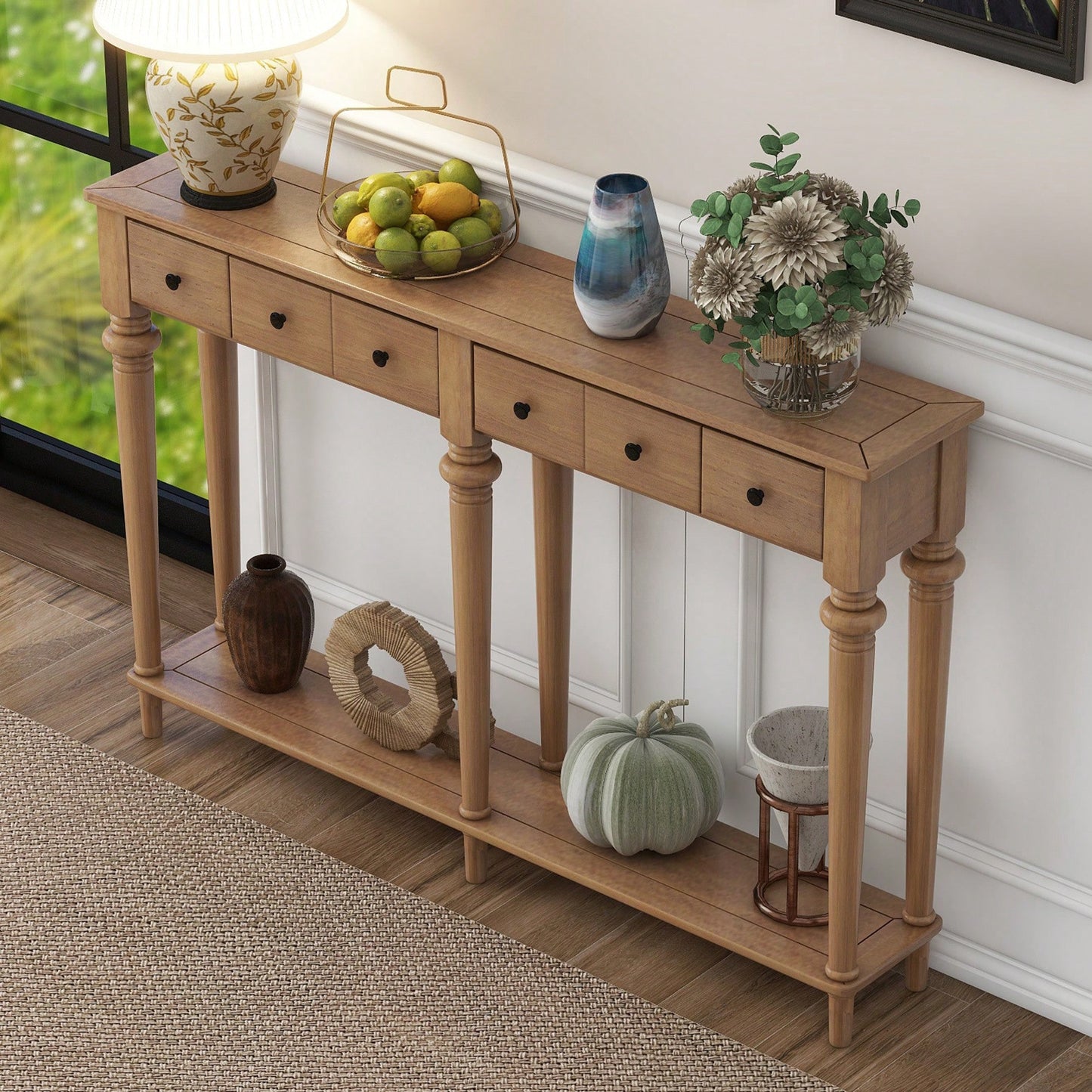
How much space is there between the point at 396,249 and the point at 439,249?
6 centimetres

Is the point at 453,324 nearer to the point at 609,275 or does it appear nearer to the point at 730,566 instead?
the point at 609,275

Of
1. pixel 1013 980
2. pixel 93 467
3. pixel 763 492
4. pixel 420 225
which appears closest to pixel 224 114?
pixel 420 225

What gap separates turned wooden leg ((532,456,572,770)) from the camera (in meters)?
2.80

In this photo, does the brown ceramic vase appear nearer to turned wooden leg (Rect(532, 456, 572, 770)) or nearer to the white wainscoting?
the white wainscoting

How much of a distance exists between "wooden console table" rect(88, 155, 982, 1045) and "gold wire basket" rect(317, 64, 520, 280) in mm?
20

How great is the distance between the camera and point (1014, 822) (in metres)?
2.61

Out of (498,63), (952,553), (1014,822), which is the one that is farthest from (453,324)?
(1014,822)

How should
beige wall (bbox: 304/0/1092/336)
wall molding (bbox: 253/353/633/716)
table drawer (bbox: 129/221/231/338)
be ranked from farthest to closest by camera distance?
wall molding (bbox: 253/353/633/716) < table drawer (bbox: 129/221/231/338) < beige wall (bbox: 304/0/1092/336)

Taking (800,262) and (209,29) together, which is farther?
(209,29)

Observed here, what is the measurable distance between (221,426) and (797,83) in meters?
1.23

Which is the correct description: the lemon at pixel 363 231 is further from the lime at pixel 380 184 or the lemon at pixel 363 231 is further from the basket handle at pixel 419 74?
the basket handle at pixel 419 74

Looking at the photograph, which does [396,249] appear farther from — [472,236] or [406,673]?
[406,673]

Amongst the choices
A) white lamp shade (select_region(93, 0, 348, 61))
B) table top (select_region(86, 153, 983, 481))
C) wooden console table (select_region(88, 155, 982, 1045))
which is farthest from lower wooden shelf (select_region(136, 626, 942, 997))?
white lamp shade (select_region(93, 0, 348, 61))

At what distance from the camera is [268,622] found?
10.1 ft
